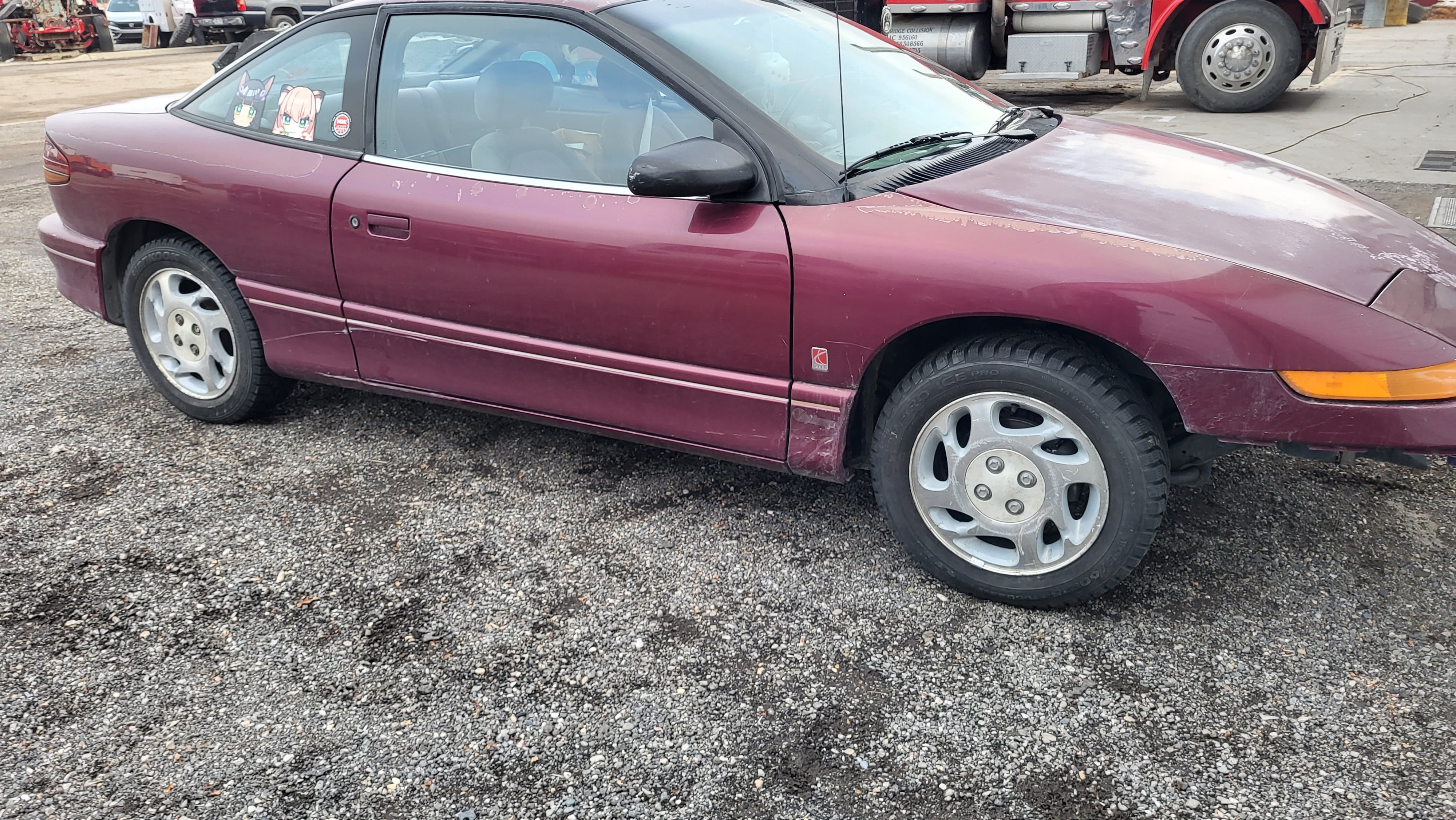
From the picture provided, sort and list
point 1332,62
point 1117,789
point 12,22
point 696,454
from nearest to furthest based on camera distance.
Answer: point 1117,789 → point 696,454 → point 1332,62 → point 12,22

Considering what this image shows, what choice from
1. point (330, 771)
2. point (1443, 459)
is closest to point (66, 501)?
point (330, 771)

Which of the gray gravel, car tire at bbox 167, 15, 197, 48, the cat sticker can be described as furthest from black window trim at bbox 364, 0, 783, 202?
car tire at bbox 167, 15, 197, 48

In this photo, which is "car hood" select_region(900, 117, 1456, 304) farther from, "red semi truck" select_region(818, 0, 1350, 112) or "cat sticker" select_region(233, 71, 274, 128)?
"red semi truck" select_region(818, 0, 1350, 112)

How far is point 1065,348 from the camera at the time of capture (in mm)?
2428

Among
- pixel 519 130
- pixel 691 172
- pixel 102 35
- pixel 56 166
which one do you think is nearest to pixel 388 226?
pixel 519 130

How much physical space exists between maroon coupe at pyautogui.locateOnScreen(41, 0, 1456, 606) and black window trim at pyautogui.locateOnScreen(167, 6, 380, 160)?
15 millimetres

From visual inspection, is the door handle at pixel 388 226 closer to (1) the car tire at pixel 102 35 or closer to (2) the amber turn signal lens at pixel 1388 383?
(2) the amber turn signal lens at pixel 1388 383

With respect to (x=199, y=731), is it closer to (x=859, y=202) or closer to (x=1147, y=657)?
(x=859, y=202)

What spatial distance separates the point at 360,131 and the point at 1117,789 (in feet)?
9.06

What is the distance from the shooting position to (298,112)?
336cm

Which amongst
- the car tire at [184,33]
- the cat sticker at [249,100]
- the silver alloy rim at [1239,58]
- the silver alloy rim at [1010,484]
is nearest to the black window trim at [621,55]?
the cat sticker at [249,100]

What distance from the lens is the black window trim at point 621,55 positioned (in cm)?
263

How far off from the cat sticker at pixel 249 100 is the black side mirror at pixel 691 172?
1651 millimetres

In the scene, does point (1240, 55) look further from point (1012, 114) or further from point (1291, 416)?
point (1291, 416)
